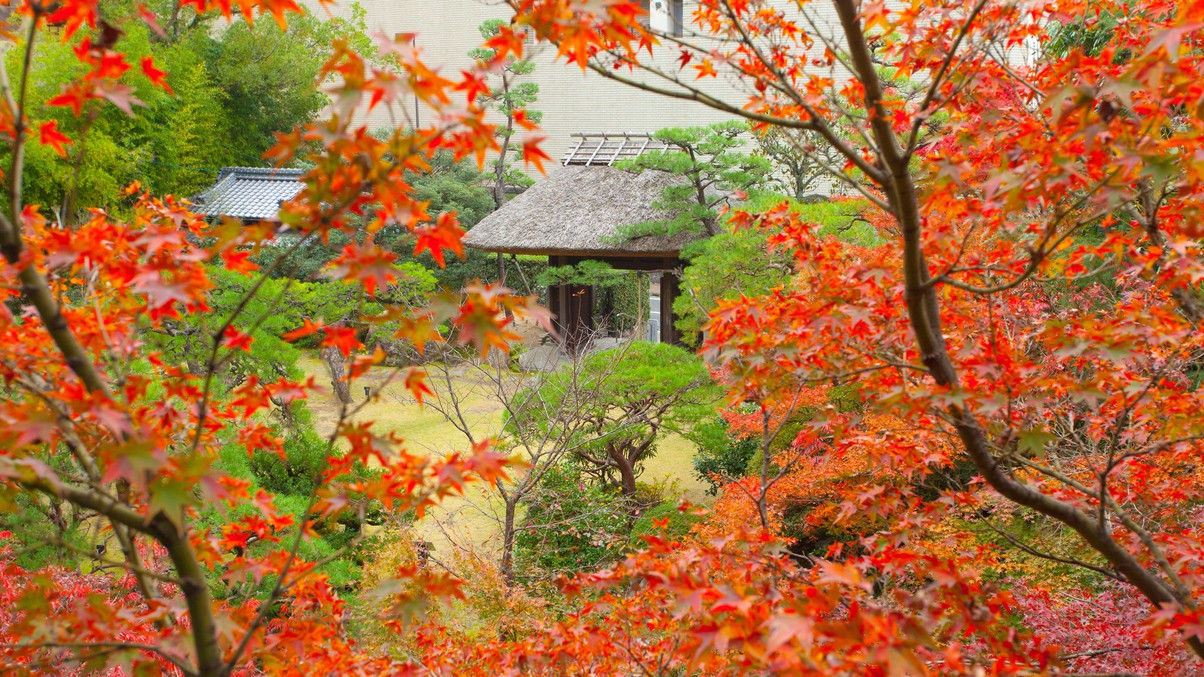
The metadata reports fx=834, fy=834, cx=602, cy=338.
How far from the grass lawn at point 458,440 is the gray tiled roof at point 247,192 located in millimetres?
3421

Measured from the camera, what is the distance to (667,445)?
32.3ft

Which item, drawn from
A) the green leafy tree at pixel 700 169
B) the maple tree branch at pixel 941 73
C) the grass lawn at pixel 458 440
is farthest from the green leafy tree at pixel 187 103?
the maple tree branch at pixel 941 73

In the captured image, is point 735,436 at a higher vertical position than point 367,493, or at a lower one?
lower

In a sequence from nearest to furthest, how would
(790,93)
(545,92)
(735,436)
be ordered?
(790,93), (735,436), (545,92)

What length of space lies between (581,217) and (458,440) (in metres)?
4.14

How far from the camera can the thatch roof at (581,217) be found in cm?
1166

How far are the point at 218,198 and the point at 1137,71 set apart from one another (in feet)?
50.5

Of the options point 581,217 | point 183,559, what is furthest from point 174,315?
point 581,217

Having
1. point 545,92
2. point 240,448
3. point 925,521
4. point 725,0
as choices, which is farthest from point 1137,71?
point 545,92

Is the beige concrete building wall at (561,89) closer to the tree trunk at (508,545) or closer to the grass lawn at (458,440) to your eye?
the grass lawn at (458,440)

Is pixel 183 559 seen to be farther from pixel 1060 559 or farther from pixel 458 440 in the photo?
pixel 458 440

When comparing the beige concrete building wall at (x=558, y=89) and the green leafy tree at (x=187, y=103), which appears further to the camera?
the beige concrete building wall at (x=558, y=89)

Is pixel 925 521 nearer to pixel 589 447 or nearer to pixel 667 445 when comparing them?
pixel 589 447

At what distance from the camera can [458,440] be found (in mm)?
9867
